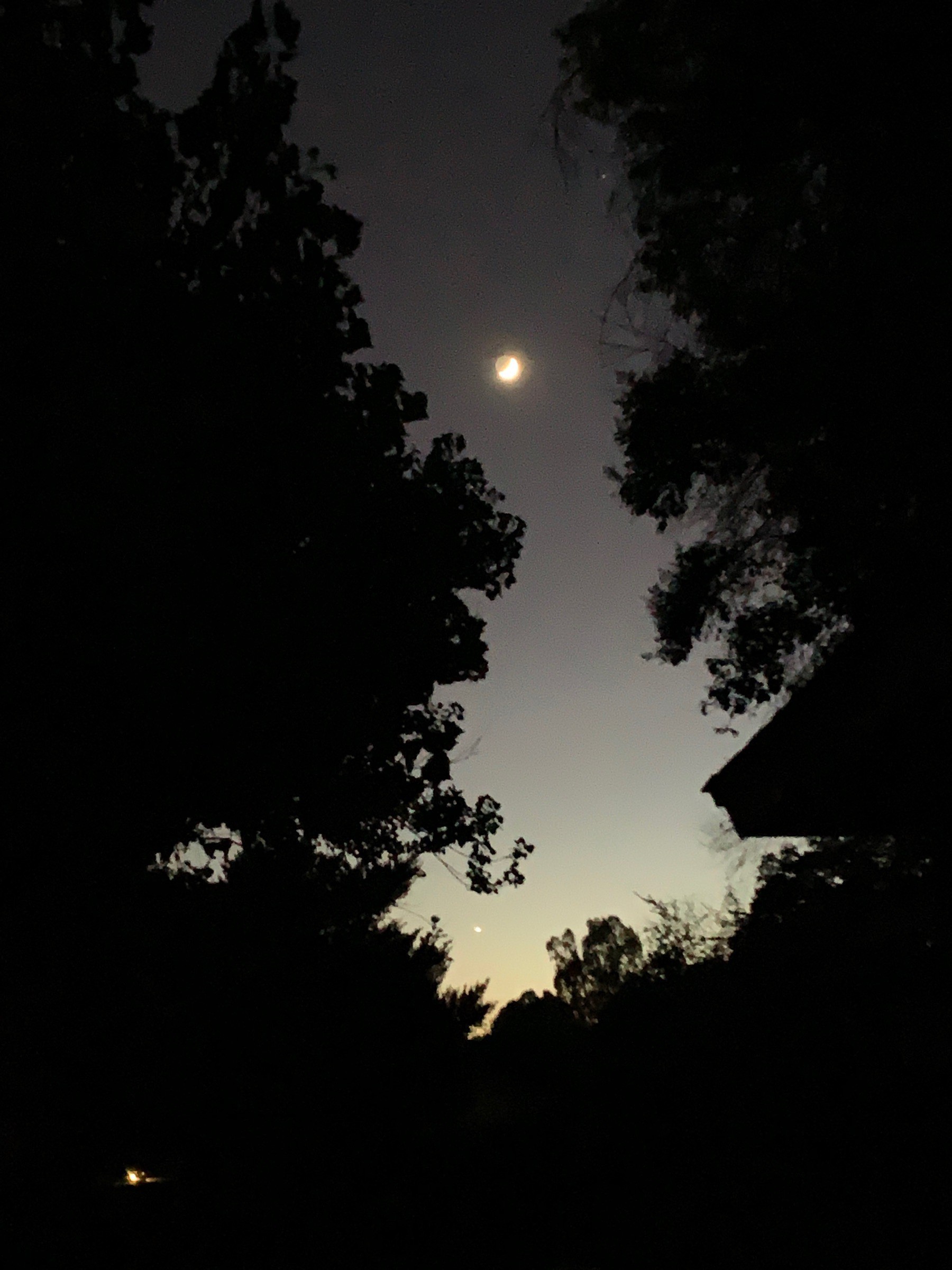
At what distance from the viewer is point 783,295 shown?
22.9 feet

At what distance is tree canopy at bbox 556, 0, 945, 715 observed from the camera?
125 inches

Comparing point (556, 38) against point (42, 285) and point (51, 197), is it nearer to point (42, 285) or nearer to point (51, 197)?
point (51, 197)

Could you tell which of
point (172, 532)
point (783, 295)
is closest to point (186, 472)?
point (172, 532)

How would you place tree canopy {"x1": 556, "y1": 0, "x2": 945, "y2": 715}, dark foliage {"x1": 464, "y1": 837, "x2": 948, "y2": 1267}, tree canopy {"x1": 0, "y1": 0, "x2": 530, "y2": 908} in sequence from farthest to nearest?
tree canopy {"x1": 0, "y1": 0, "x2": 530, "y2": 908} < tree canopy {"x1": 556, "y1": 0, "x2": 945, "y2": 715} < dark foliage {"x1": 464, "y1": 837, "x2": 948, "y2": 1267}

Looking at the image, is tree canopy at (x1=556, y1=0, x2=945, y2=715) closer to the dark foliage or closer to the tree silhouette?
the dark foliage

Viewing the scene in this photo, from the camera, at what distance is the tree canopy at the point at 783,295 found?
3.17 meters

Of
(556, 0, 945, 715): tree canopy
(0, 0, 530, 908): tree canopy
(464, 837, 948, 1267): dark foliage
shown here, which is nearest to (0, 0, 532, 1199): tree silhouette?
(0, 0, 530, 908): tree canopy

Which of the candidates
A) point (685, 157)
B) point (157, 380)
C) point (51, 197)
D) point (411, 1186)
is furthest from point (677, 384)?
point (411, 1186)

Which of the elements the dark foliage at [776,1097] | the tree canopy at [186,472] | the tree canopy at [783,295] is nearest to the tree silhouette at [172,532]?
the tree canopy at [186,472]

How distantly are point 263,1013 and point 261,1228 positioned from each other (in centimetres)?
518

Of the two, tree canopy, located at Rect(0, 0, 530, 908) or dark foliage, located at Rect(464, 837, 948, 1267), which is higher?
tree canopy, located at Rect(0, 0, 530, 908)

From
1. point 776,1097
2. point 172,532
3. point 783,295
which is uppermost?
point 783,295

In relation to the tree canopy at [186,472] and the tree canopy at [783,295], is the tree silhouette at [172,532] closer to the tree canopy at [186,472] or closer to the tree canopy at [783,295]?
the tree canopy at [186,472]

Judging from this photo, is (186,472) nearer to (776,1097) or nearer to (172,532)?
(172,532)
